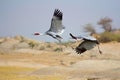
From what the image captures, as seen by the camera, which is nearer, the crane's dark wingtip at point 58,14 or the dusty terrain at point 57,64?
the crane's dark wingtip at point 58,14

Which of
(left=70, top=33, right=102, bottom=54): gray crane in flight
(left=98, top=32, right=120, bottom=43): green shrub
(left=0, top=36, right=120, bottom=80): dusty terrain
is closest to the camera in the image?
(left=70, top=33, right=102, bottom=54): gray crane in flight

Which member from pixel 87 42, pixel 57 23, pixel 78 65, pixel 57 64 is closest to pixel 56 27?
pixel 57 23

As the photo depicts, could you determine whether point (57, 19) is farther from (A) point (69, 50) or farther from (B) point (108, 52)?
(A) point (69, 50)

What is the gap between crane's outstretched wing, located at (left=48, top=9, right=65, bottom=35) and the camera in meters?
11.6

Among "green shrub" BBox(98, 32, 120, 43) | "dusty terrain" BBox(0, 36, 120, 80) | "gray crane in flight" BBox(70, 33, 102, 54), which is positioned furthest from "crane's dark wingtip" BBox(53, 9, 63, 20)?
"green shrub" BBox(98, 32, 120, 43)

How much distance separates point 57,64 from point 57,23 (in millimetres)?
23718

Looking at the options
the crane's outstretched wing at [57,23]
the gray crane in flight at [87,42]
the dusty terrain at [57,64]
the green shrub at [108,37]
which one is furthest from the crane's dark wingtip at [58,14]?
the green shrub at [108,37]

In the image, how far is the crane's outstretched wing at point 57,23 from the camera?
11633mm

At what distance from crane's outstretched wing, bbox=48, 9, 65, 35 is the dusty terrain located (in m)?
10.2

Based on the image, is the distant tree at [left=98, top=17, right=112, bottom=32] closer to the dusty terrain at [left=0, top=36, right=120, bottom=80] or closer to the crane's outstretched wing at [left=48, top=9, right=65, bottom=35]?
the dusty terrain at [left=0, top=36, right=120, bottom=80]

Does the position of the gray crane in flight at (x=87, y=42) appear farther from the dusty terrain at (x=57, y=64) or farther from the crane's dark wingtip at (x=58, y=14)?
the dusty terrain at (x=57, y=64)

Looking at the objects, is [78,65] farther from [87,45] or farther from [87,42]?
[87,42]

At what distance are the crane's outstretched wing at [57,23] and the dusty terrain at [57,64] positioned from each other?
400 inches

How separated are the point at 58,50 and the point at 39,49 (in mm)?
4302
